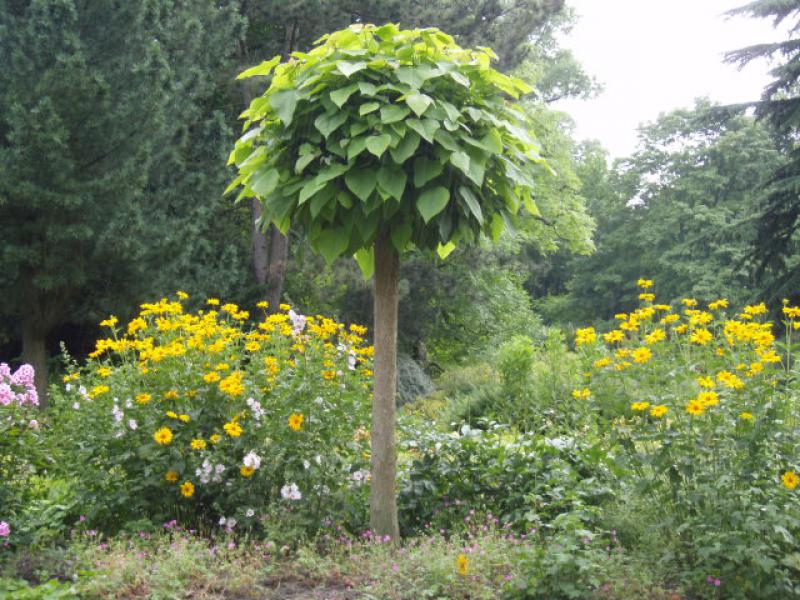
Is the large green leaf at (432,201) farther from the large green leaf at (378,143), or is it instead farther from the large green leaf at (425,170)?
the large green leaf at (378,143)

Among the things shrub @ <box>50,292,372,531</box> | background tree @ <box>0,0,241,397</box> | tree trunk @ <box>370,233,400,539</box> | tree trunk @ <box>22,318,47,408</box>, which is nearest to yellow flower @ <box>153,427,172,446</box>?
shrub @ <box>50,292,372,531</box>

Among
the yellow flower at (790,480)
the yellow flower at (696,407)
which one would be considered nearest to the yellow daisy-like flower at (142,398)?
the yellow flower at (696,407)

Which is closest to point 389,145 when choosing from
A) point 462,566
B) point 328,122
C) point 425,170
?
point 425,170

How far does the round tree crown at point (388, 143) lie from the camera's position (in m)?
3.15

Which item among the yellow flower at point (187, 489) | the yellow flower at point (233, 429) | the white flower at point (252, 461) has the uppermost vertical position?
the yellow flower at point (233, 429)

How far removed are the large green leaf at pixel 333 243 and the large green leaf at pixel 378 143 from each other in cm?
51

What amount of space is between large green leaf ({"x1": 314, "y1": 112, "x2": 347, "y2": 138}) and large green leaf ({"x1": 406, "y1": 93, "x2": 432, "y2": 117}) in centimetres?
32

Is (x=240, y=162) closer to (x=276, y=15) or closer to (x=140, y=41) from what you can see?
(x=140, y=41)

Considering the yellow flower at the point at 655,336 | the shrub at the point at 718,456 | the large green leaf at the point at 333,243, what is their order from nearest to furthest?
the shrub at the point at 718,456 → the large green leaf at the point at 333,243 → the yellow flower at the point at 655,336

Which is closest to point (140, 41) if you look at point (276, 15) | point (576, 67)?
point (276, 15)

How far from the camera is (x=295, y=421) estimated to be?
3.82 metres

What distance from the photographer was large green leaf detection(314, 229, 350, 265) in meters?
3.43

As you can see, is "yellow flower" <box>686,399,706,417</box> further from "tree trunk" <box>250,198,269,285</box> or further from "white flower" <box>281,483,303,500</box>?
"tree trunk" <box>250,198,269,285</box>

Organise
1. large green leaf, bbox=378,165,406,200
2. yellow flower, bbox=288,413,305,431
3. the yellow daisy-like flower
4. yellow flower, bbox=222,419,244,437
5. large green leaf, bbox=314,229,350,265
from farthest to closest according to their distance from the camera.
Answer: the yellow daisy-like flower → yellow flower, bbox=288,413,305,431 → yellow flower, bbox=222,419,244,437 → large green leaf, bbox=314,229,350,265 → large green leaf, bbox=378,165,406,200
